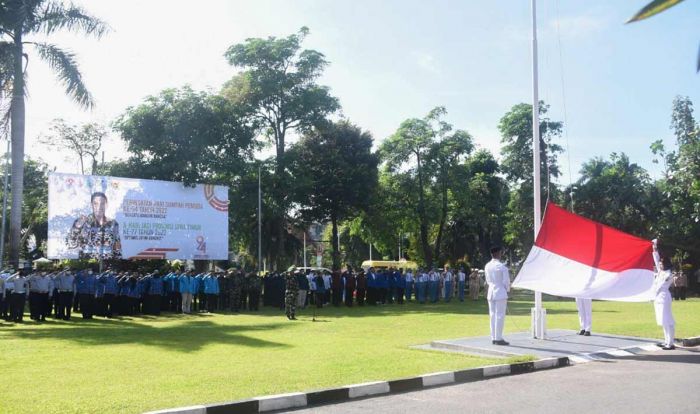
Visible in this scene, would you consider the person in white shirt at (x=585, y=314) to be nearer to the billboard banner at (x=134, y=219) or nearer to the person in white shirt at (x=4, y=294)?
the billboard banner at (x=134, y=219)

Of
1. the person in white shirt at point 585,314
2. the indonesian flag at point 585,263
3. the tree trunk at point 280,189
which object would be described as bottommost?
the person in white shirt at point 585,314

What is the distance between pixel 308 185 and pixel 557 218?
18504 millimetres

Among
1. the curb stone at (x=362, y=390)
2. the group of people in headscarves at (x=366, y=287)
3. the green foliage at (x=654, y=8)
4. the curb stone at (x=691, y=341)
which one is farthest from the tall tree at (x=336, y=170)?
the green foliage at (x=654, y=8)

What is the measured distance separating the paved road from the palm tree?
16.8 m

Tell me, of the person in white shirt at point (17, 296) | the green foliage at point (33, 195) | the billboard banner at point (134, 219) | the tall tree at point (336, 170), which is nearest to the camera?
the person in white shirt at point (17, 296)

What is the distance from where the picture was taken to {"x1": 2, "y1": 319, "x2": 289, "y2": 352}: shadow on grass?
12773mm

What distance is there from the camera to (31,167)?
47031mm

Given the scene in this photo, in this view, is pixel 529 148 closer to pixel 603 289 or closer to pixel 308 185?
pixel 308 185

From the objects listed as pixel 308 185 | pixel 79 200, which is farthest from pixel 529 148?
pixel 79 200

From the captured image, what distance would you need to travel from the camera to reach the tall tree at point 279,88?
1195 inches

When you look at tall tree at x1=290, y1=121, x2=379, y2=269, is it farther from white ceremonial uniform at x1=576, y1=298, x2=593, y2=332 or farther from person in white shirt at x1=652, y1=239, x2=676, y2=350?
person in white shirt at x1=652, y1=239, x2=676, y2=350

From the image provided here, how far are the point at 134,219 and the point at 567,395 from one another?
18824 mm

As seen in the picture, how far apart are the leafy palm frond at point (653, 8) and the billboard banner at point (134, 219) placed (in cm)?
2175

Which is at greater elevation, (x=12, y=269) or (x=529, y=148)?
(x=529, y=148)
